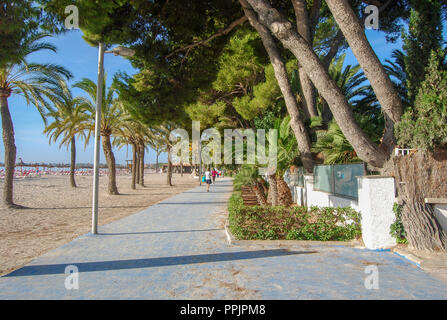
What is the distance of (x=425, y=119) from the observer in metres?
5.36

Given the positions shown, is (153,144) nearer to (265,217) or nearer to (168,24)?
(168,24)

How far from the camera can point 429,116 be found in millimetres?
5418

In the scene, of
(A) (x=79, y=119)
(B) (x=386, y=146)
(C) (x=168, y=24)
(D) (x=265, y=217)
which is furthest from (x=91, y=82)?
(B) (x=386, y=146)

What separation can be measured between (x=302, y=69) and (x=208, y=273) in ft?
24.7

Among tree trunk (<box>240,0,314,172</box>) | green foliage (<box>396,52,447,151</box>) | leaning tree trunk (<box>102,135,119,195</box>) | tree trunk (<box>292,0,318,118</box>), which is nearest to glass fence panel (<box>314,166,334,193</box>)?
tree trunk (<box>240,0,314,172</box>)

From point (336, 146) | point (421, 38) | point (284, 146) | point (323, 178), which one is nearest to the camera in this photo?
point (421, 38)

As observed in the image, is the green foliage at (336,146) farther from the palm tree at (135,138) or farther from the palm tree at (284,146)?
the palm tree at (135,138)

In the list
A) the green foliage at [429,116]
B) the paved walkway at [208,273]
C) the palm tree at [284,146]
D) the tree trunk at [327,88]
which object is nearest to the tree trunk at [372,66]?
the green foliage at [429,116]

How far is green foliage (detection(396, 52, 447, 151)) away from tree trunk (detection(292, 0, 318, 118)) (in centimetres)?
379

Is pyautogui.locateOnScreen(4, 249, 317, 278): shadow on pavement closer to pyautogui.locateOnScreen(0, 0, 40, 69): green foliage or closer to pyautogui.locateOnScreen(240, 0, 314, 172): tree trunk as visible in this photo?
pyautogui.locateOnScreen(240, 0, 314, 172): tree trunk

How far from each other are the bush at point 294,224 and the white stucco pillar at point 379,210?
0.57m

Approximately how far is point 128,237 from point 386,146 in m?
6.28

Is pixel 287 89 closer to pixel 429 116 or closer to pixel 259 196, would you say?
pixel 429 116

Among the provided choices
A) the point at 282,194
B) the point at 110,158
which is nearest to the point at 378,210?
the point at 282,194
